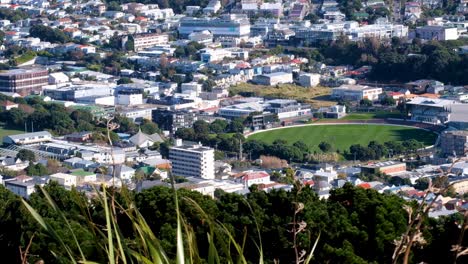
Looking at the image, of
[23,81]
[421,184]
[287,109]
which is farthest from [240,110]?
[421,184]

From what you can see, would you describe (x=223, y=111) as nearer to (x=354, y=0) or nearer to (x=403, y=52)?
(x=403, y=52)

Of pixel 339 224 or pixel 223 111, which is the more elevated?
pixel 339 224

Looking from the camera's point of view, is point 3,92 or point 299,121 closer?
point 299,121

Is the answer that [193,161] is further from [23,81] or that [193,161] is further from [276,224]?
[276,224]

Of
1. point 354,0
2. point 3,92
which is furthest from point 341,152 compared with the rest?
point 354,0

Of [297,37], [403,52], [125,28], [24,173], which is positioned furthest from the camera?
[125,28]
